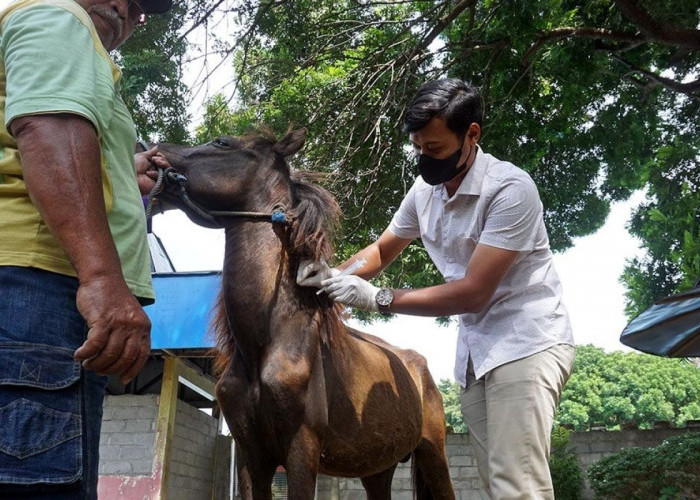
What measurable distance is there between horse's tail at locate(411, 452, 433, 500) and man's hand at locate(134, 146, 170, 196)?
8.15 feet

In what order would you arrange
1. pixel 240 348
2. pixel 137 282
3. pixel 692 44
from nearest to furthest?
pixel 137 282 → pixel 240 348 → pixel 692 44

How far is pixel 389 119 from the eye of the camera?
8.02 metres

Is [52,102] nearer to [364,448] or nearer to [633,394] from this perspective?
[364,448]

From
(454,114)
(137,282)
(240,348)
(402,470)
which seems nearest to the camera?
(137,282)

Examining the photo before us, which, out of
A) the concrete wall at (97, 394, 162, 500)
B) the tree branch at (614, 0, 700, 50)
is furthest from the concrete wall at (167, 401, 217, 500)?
the tree branch at (614, 0, 700, 50)

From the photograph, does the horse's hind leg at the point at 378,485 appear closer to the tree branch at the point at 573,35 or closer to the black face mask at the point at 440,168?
the black face mask at the point at 440,168

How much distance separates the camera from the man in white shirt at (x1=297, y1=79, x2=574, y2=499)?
7.87 feet

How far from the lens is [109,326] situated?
1.34m

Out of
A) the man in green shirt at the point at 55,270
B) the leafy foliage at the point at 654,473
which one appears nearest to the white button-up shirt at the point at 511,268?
the man in green shirt at the point at 55,270

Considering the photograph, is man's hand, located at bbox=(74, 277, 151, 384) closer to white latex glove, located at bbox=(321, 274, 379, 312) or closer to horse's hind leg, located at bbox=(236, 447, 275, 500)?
white latex glove, located at bbox=(321, 274, 379, 312)

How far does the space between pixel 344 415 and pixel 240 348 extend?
0.62 meters

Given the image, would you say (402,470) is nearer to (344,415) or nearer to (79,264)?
(344,415)

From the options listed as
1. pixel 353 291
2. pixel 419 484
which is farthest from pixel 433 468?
pixel 353 291

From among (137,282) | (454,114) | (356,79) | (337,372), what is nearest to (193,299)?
(356,79)
